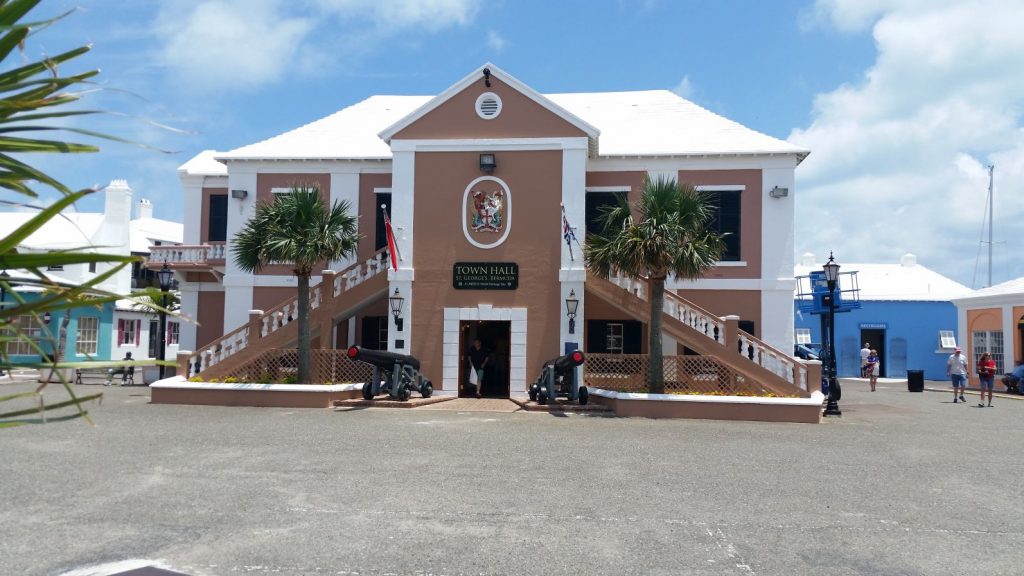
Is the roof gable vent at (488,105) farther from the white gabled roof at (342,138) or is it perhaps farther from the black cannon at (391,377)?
the black cannon at (391,377)

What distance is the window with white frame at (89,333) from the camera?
34.2 metres

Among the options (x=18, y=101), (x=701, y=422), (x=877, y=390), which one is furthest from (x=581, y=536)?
(x=877, y=390)

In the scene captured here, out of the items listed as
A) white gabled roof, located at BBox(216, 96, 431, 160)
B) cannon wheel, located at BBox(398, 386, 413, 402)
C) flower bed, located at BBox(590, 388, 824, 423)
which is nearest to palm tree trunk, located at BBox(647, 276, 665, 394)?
flower bed, located at BBox(590, 388, 824, 423)

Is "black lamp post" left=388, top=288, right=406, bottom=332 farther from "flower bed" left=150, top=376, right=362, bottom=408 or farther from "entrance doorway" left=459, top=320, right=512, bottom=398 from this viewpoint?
"flower bed" left=150, top=376, right=362, bottom=408

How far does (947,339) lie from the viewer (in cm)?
3675

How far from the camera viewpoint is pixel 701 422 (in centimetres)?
1556

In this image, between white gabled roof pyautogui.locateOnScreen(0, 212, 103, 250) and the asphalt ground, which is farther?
white gabled roof pyautogui.locateOnScreen(0, 212, 103, 250)

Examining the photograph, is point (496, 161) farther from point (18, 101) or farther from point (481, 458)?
point (18, 101)

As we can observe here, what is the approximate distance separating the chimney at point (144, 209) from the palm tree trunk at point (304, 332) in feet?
102

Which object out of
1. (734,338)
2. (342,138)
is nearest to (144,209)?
(342,138)

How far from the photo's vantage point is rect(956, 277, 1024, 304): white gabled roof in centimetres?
2769

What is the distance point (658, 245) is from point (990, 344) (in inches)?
812

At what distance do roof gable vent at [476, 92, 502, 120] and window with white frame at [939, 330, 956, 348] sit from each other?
91.3 feet

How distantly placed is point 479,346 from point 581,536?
1367cm
